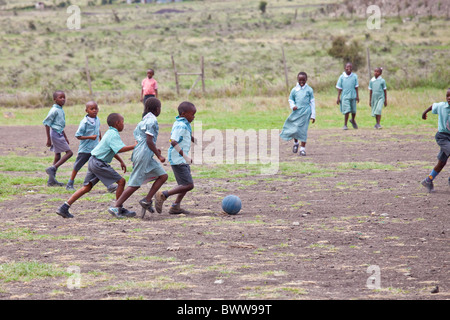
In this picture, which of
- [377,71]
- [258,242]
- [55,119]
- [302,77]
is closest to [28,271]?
[258,242]

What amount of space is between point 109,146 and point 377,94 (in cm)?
1230

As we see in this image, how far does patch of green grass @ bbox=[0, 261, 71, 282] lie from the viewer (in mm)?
5654

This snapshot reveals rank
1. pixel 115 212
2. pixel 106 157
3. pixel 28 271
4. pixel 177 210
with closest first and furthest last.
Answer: pixel 28 271 → pixel 106 157 → pixel 115 212 → pixel 177 210

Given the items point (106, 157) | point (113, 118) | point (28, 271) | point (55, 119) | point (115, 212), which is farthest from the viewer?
point (55, 119)

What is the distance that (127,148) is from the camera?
8.05 m

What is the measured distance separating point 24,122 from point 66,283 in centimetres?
→ 1683

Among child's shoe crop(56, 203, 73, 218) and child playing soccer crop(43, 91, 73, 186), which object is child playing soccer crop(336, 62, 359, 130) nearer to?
child playing soccer crop(43, 91, 73, 186)

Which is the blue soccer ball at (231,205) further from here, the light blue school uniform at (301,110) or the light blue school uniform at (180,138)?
the light blue school uniform at (301,110)

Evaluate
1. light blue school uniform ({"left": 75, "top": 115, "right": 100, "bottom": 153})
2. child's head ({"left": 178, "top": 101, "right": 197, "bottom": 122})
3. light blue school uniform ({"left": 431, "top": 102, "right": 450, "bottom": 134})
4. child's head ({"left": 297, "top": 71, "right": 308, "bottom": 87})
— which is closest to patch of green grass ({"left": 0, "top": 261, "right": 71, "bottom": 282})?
child's head ({"left": 178, "top": 101, "right": 197, "bottom": 122})

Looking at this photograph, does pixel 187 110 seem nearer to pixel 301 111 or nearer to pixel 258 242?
pixel 258 242

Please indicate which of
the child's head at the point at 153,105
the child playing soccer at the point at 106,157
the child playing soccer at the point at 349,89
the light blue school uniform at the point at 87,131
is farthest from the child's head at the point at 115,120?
the child playing soccer at the point at 349,89

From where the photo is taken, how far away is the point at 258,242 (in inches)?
277
